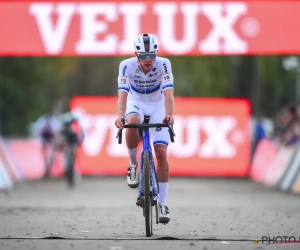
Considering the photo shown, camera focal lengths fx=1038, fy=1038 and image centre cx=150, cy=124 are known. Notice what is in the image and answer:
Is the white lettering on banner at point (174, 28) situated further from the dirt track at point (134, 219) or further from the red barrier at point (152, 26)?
the dirt track at point (134, 219)

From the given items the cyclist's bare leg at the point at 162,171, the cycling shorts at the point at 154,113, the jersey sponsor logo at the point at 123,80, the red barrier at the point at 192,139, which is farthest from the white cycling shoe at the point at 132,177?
the red barrier at the point at 192,139

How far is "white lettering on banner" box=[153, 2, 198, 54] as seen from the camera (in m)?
21.1

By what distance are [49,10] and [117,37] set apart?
150 centimetres

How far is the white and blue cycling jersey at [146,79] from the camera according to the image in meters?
11.5

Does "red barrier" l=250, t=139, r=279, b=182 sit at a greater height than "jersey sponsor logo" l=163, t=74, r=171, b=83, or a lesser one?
lesser

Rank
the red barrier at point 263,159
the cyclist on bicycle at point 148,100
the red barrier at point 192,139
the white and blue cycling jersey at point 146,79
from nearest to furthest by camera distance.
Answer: the cyclist on bicycle at point 148,100, the white and blue cycling jersey at point 146,79, the red barrier at point 263,159, the red barrier at point 192,139

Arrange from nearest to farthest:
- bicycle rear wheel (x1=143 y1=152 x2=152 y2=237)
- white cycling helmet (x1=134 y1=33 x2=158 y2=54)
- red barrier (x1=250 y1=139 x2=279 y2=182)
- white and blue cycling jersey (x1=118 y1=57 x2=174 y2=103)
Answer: bicycle rear wheel (x1=143 y1=152 x2=152 y2=237)
white cycling helmet (x1=134 y1=33 x2=158 y2=54)
white and blue cycling jersey (x1=118 y1=57 x2=174 y2=103)
red barrier (x1=250 y1=139 x2=279 y2=182)

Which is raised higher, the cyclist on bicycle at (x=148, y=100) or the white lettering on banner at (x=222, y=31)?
the white lettering on banner at (x=222, y=31)

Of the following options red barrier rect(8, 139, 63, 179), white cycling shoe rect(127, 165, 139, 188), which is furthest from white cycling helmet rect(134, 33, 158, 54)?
red barrier rect(8, 139, 63, 179)

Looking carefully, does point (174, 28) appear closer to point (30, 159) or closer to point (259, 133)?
point (30, 159)

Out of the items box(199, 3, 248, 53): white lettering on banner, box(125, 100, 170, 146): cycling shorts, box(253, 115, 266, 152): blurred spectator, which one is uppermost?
box(199, 3, 248, 53): white lettering on banner

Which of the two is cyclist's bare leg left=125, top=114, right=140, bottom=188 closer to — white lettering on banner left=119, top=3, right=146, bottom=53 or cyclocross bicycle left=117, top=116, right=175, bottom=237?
cyclocross bicycle left=117, top=116, right=175, bottom=237

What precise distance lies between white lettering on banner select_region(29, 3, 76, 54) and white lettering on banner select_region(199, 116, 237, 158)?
10.2 m

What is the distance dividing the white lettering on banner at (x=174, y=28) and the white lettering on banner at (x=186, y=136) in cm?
951
